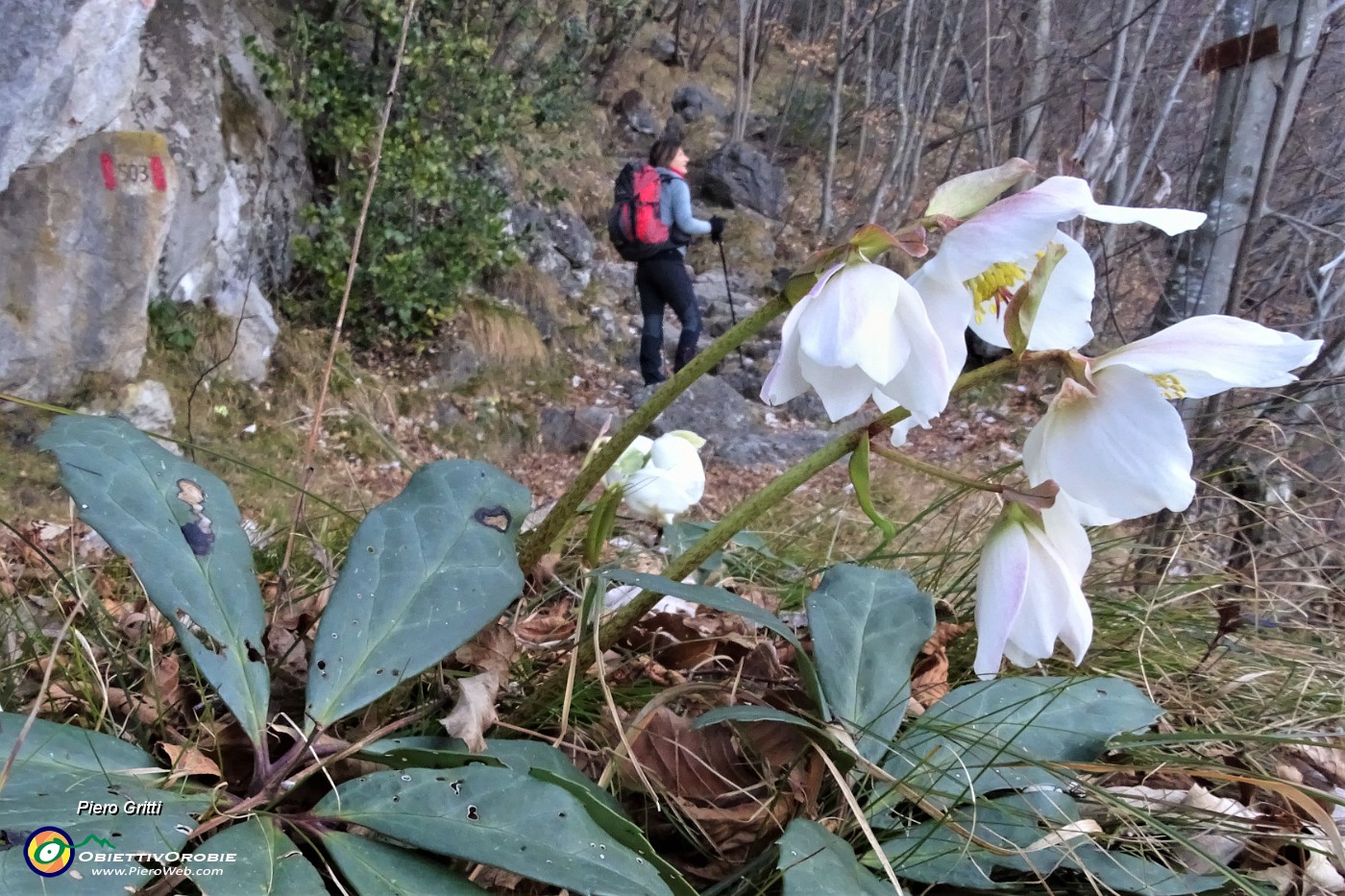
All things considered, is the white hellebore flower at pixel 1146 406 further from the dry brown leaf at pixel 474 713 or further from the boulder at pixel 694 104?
the boulder at pixel 694 104

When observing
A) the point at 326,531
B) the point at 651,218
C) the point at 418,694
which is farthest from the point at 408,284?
the point at 418,694

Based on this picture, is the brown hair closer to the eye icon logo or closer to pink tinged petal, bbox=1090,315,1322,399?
pink tinged petal, bbox=1090,315,1322,399

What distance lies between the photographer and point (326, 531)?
1361 mm

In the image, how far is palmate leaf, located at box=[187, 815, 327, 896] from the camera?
456mm

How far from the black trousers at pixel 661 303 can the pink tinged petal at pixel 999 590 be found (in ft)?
14.3

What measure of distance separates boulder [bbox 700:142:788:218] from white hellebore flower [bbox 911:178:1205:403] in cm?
782

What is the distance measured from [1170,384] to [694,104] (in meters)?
9.50

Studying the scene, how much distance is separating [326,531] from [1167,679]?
1.16m

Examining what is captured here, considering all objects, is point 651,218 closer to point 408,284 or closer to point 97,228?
point 408,284

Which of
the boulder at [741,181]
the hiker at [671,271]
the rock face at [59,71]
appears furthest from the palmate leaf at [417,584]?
the boulder at [741,181]

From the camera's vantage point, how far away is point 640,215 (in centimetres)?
489

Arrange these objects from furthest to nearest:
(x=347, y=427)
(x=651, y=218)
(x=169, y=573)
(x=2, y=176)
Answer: (x=651, y=218) < (x=347, y=427) < (x=2, y=176) < (x=169, y=573)

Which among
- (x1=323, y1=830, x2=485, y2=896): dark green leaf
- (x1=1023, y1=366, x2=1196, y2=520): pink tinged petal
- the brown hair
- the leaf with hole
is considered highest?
the brown hair

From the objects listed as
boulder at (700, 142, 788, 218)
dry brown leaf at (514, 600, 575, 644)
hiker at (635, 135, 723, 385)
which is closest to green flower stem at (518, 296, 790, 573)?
dry brown leaf at (514, 600, 575, 644)
